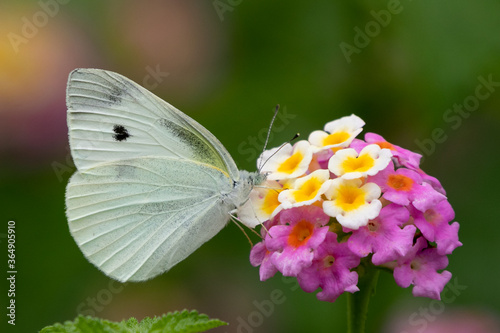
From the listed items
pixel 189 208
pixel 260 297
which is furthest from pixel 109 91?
pixel 260 297

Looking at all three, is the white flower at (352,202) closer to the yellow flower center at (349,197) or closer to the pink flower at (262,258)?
the yellow flower center at (349,197)

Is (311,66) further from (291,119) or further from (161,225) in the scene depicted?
(161,225)

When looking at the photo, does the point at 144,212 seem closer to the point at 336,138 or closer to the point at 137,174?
the point at 137,174

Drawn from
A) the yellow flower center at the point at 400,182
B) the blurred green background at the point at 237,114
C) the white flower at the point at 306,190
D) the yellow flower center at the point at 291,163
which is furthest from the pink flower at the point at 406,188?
the blurred green background at the point at 237,114

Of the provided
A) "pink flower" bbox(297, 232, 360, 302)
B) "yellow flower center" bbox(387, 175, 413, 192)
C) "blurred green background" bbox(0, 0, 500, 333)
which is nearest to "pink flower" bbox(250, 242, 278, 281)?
"pink flower" bbox(297, 232, 360, 302)

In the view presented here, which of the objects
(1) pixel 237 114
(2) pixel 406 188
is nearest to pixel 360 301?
(2) pixel 406 188

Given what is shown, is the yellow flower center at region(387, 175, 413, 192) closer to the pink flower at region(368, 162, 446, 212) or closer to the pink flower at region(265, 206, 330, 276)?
the pink flower at region(368, 162, 446, 212)
